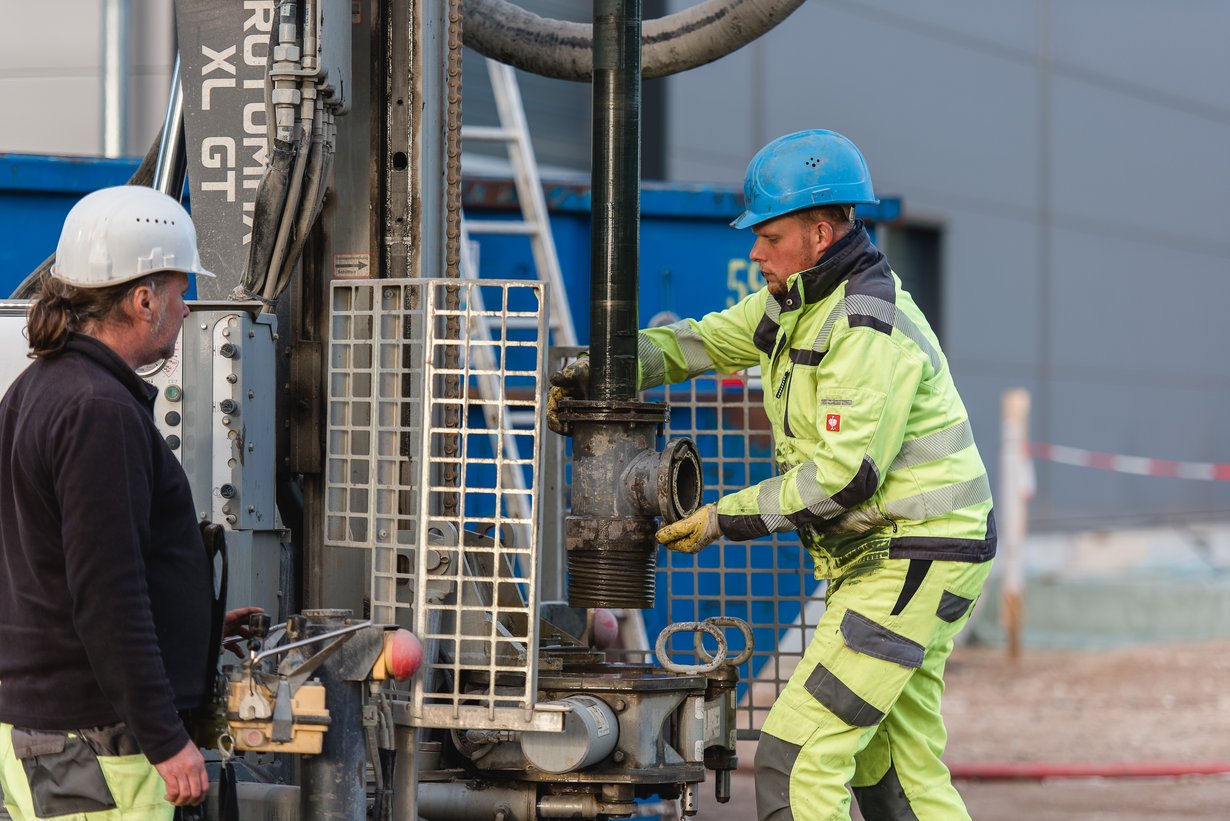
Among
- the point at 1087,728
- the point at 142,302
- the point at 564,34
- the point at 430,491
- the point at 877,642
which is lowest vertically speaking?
the point at 1087,728

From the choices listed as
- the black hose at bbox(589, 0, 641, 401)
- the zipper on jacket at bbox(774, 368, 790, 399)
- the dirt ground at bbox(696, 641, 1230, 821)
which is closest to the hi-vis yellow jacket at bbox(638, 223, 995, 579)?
the zipper on jacket at bbox(774, 368, 790, 399)

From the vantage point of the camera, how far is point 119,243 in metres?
2.98

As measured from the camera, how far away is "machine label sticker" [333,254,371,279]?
161 inches

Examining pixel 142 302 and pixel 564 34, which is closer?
pixel 142 302

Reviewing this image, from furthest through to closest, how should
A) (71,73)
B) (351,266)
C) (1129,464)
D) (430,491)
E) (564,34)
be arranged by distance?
(1129,464) < (71,73) < (564,34) < (351,266) < (430,491)

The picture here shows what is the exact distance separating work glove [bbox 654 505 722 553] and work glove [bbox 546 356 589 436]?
42 centimetres

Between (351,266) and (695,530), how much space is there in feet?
3.52

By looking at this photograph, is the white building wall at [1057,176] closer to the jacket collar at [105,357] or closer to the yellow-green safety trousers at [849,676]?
the yellow-green safety trousers at [849,676]

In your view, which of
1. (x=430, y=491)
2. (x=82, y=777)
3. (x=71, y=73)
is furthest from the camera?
(x=71, y=73)

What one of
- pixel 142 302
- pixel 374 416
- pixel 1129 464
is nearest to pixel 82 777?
pixel 142 302

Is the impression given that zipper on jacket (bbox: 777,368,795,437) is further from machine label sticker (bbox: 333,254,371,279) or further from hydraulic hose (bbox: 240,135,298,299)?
hydraulic hose (bbox: 240,135,298,299)

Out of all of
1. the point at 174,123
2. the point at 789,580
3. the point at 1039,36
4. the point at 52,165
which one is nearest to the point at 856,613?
the point at 174,123

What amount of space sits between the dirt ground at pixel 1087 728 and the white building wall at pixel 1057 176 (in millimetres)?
4591

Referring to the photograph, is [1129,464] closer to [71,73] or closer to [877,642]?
[71,73]
